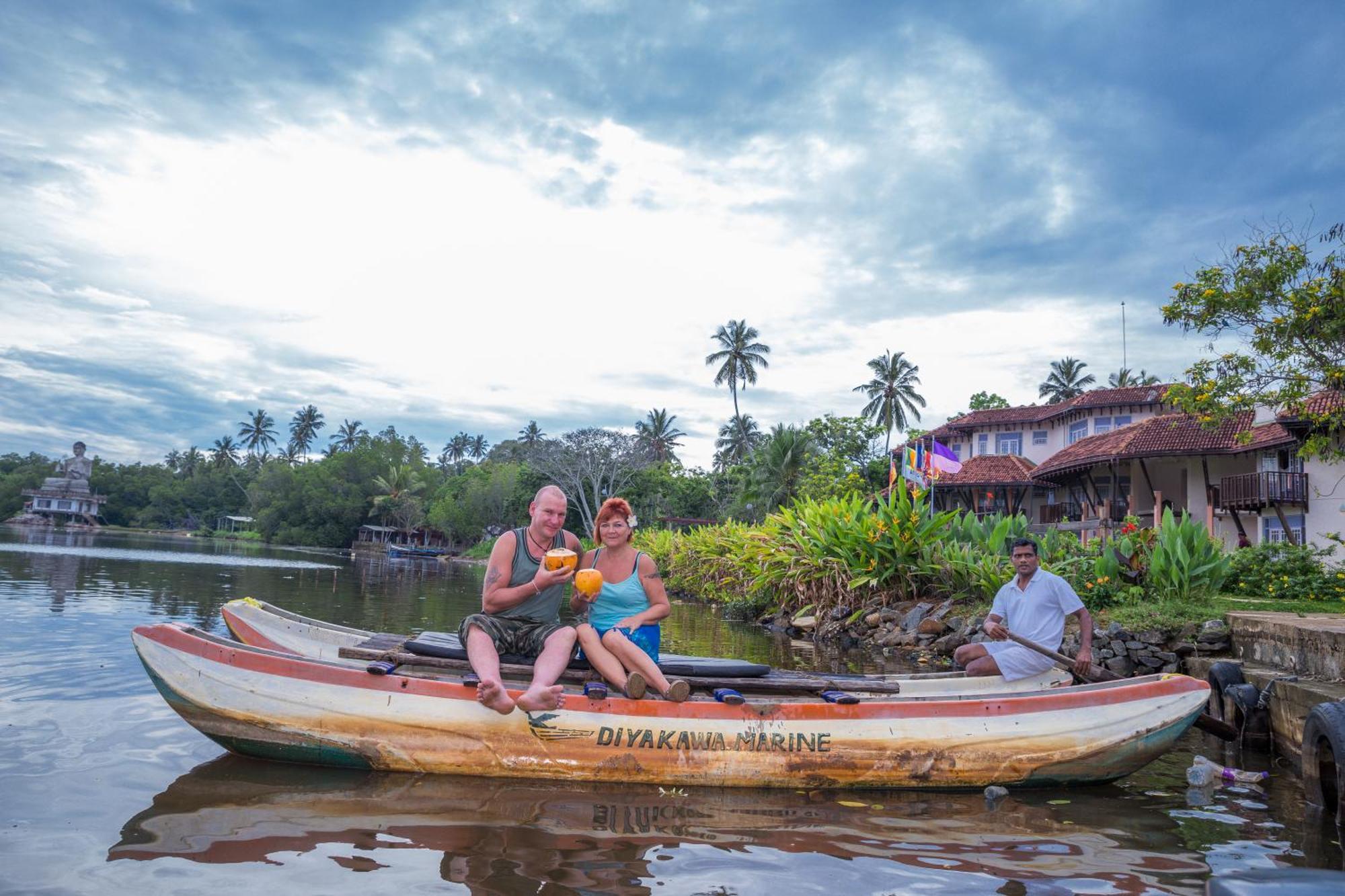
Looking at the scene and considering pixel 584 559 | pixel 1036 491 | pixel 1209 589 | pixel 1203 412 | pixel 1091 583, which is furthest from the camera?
pixel 1036 491

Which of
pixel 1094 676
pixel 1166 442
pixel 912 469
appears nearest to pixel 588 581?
pixel 1094 676

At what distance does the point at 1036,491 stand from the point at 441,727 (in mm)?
34681

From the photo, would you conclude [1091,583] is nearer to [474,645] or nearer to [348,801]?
[474,645]

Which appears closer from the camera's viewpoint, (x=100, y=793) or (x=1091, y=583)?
(x=100, y=793)

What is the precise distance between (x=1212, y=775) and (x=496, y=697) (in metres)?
4.92

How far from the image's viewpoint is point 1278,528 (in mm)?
22750

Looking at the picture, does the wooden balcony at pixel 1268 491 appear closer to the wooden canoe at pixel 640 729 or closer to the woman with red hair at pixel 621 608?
the wooden canoe at pixel 640 729

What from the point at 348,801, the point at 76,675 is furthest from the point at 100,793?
the point at 76,675

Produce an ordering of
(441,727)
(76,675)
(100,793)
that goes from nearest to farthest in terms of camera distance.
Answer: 1. (100,793)
2. (441,727)
3. (76,675)

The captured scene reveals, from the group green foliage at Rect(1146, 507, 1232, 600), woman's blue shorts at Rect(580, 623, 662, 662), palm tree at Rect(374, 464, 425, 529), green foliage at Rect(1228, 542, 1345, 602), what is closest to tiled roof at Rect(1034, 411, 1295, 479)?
green foliage at Rect(1228, 542, 1345, 602)

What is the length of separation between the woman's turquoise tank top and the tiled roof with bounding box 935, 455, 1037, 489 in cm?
2906

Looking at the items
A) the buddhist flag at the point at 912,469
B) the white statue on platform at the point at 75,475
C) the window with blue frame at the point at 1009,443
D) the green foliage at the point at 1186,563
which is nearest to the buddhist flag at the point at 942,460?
the buddhist flag at the point at 912,469

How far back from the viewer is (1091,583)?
10633 mm

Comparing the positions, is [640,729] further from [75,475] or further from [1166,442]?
[75,475]
